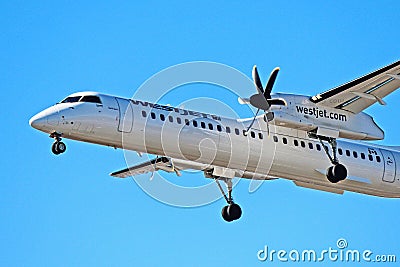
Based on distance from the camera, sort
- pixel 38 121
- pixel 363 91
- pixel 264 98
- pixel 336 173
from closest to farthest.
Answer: pixel 38 121 → pixel 264 98 → pixel 363 91 → pixel 336 173

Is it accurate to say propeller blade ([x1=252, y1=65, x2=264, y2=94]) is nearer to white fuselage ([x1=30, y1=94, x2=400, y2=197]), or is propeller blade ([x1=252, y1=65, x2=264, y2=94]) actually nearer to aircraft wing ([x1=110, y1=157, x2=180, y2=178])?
white fuselage ([x1=30, y1=94, x2=400, y2=197])

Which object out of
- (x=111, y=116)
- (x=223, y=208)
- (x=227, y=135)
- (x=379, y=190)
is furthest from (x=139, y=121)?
(x=379, y=190)

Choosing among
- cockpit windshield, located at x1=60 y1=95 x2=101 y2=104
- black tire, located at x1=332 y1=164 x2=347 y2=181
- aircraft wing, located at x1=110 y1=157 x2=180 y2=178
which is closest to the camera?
cockpit windshield, located at x1=60 y1=95 x2=101 y2=104

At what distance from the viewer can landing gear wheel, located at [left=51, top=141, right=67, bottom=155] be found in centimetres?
2641

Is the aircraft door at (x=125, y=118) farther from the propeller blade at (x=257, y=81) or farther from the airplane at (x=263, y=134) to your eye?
the propeller blade at (x=257, y=81)

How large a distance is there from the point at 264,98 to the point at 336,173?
10.6ft

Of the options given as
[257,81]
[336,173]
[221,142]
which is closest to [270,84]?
[257,81]

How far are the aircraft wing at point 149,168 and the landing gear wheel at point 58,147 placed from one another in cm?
457

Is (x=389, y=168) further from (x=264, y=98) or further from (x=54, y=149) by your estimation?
(x=54, y=149)

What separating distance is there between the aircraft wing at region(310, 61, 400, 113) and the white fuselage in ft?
4.33

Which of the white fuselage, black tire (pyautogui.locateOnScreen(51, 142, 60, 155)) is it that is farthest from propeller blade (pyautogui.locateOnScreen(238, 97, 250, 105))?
black tire (pyautogui.locateOnScreen(51, 142, 60, 155))

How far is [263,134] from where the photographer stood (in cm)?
2873

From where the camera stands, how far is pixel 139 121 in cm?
2716

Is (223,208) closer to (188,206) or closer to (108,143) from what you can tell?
(188,206)
